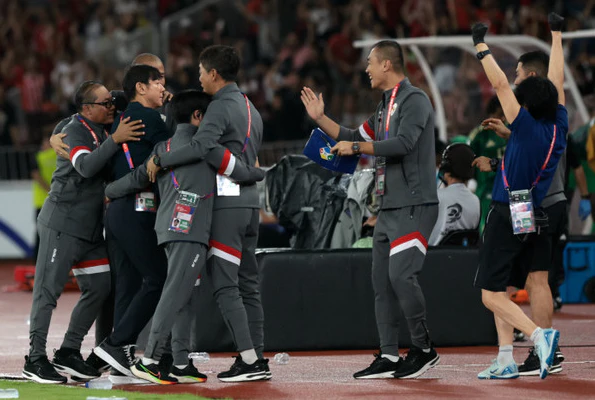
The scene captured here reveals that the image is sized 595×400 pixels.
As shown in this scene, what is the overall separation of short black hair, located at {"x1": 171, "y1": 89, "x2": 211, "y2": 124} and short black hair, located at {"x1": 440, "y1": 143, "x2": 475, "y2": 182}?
279 cm

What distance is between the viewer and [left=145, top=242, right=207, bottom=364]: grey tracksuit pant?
7.78m

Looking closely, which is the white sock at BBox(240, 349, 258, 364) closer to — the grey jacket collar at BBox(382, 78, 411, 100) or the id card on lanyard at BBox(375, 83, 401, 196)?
the id card on lanyard at BBox(375, 83, 401, 196)

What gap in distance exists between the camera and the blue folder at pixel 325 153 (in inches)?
329

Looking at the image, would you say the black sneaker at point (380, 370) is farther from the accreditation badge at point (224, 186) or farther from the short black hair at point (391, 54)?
the short black hair at point (391, 54)

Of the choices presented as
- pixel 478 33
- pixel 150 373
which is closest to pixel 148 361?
pixel 150 373

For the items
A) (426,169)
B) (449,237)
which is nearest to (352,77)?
(449,237)

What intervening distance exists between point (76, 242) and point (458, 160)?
3454mm

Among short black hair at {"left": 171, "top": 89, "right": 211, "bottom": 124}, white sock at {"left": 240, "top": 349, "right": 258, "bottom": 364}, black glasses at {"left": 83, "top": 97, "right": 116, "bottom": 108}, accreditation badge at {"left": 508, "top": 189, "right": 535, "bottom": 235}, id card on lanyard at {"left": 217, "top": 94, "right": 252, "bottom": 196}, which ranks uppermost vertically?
black glasses at {"left": 83, "top": 97, "right": 116, "bottom": 108}

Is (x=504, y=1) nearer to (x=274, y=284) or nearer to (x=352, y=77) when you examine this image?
(x=352, y=77)

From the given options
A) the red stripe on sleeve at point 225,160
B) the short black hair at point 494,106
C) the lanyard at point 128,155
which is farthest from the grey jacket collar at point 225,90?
the short black hair at point 494,106

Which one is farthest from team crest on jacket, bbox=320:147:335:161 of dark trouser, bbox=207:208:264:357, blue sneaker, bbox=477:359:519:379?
blue sneaker, bbox=477:359:519:379

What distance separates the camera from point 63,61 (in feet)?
79.3

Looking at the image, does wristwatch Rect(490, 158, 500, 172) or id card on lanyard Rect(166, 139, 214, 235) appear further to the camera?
wristwatch Rect(490, 158, 500, 172)

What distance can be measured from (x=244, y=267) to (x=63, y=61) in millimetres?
16736
